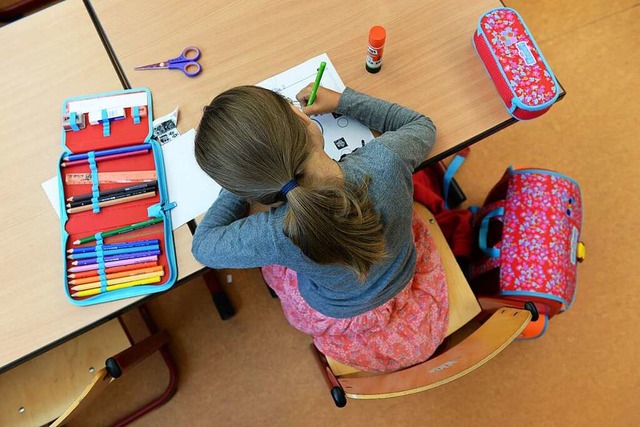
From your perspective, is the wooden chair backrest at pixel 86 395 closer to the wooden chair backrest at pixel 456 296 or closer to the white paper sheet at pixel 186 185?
the white paper sheet at pixel 186 185

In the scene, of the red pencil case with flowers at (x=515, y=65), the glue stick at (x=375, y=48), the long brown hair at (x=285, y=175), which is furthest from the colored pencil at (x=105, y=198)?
the red pencil case with flowers at (x=515, y=65)

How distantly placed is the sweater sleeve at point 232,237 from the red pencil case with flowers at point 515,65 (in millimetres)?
592

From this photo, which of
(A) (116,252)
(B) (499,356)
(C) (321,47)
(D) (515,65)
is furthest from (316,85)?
(B) (499,356)

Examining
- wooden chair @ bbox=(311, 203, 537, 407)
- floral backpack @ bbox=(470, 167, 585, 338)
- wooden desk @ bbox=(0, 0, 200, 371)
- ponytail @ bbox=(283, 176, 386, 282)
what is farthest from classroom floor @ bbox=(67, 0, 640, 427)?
ponytail @ bbox=(283, 176, 386, 282)

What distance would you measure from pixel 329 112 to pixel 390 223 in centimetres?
33

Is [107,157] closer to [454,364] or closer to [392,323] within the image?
[392,323]

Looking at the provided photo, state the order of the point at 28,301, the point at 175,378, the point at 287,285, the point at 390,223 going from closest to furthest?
the point at 390,223, the point at 28,301, the point at 287,285, the point at 175,378

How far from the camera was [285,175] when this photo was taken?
0.77 metres

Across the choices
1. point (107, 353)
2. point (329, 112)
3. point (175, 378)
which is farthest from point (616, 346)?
point (107, 353)

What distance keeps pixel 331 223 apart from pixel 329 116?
0.42m

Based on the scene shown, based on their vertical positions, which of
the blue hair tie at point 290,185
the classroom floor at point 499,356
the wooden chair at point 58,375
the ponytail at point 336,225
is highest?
the blue hair tie at point 290,185

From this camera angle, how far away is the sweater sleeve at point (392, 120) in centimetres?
99

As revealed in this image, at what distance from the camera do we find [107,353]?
1.30 m

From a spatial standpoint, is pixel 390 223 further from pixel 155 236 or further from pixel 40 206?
pixel 40 206
